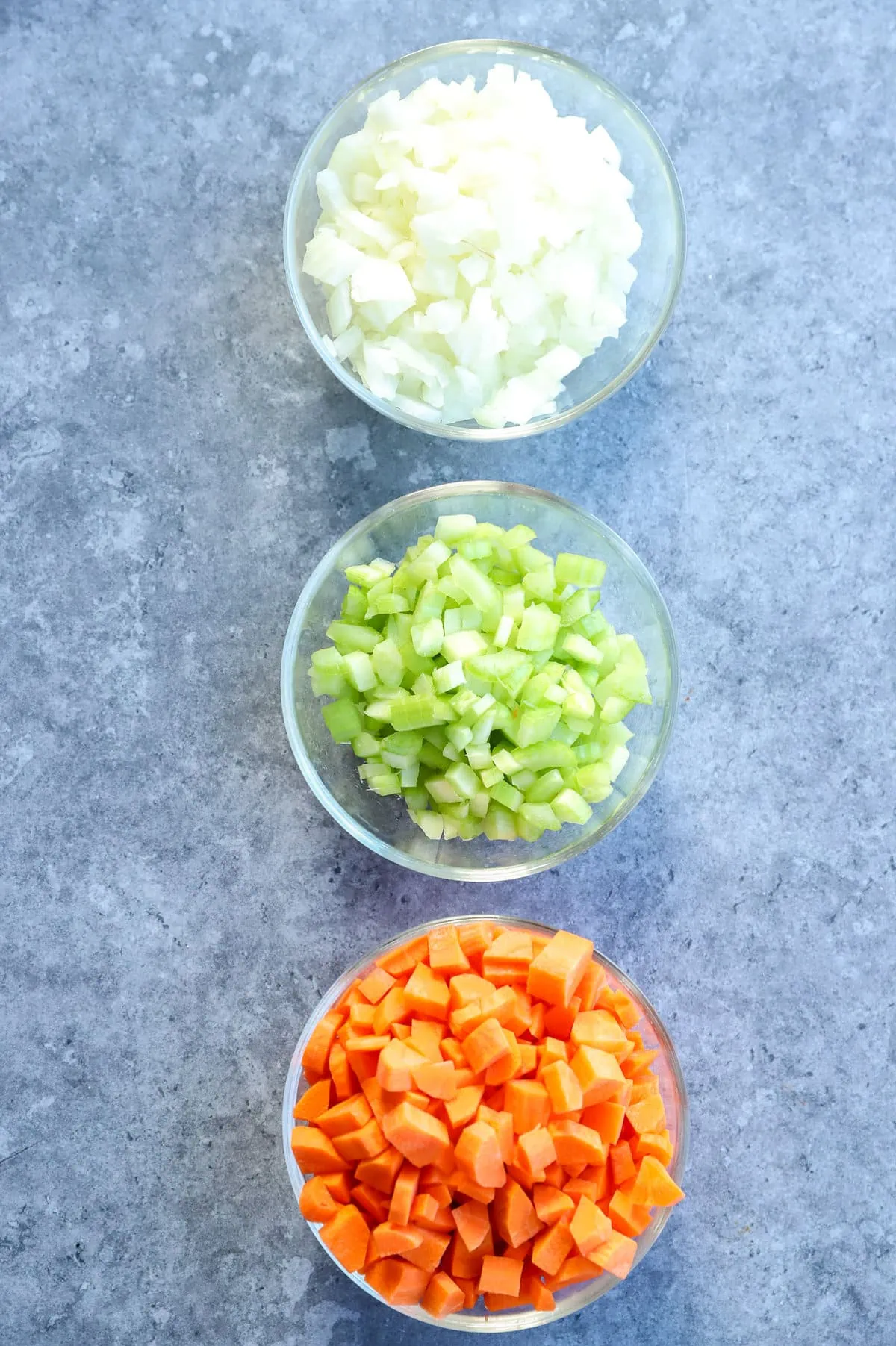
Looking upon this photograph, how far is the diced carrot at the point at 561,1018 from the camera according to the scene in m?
1.55

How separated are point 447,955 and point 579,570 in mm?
581

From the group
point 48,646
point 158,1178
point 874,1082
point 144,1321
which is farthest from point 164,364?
point 874,1082

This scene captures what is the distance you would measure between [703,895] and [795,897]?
0.51ft

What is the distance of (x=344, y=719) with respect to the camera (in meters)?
1.64

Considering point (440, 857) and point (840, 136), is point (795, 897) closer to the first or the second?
point (440, 857)

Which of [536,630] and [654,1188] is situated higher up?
[536,630]

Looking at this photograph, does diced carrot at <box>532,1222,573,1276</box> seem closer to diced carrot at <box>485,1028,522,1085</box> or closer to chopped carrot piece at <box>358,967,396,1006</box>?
diced carrot at <box>485,1028,522,1085</box>

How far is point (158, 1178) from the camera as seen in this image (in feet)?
5.87

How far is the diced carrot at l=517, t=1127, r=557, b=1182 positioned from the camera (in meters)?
1.45

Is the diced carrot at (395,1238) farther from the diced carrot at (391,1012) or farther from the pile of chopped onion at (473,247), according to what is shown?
the pile of chopped onion at (473,247)

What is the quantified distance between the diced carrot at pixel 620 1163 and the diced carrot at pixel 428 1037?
0.91 ft

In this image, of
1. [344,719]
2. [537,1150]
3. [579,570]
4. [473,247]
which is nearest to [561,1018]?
[537,1150]

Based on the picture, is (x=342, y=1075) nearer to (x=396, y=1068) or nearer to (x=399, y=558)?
(x=396, y=1068)

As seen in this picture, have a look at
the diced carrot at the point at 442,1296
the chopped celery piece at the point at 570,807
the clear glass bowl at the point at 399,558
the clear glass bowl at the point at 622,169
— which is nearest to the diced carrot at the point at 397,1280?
the diced carrot at the point at 442,1296
